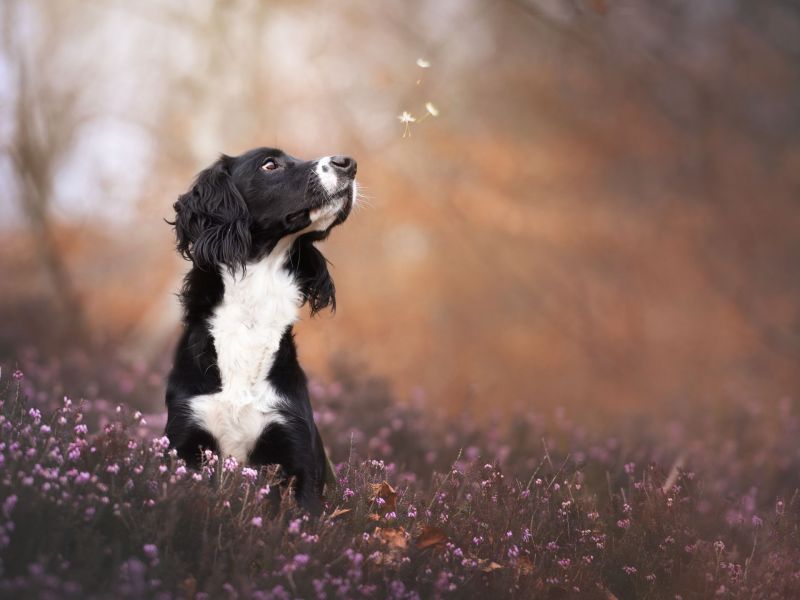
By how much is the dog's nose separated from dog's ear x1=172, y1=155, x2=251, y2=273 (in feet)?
1.60

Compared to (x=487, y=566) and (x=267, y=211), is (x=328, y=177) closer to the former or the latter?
(x=267, y=211)

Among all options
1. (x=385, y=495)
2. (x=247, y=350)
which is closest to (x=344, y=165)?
(x=247, y=350)

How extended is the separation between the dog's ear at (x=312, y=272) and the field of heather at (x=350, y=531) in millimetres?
762

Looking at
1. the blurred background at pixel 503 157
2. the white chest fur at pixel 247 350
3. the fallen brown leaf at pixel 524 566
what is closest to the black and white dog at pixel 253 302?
the white chest fur at pixel 247 350

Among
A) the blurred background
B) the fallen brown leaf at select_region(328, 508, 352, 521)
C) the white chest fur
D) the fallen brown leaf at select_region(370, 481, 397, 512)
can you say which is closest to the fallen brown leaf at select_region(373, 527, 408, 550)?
the fallen brown leaf at select_region(328, 508, 352, 521)

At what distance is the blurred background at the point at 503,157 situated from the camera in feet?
36.9

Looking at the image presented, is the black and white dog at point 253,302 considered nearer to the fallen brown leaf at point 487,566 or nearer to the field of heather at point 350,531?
the field of heather at point 350,531

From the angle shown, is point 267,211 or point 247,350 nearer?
point 247,350

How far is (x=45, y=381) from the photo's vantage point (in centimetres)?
778

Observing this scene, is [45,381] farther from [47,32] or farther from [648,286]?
[648,286]

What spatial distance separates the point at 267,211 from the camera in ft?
14.9

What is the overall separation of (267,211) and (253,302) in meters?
0.49

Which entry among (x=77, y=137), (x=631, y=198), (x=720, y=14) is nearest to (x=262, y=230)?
(x=720, y=14)

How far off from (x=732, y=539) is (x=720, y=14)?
8.30 metres
